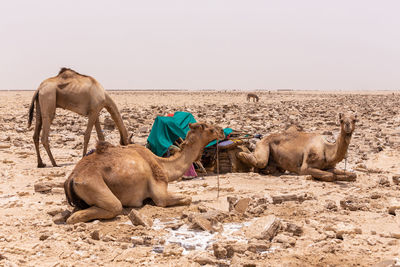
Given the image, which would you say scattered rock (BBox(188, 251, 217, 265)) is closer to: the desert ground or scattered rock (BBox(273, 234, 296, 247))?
the desert ground

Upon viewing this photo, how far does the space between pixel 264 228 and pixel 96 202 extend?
2.14 meters

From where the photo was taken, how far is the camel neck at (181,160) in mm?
7059

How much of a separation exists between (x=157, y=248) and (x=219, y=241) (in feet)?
2.23

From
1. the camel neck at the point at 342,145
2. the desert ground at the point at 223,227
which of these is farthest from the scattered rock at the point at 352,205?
the camel neck at the point at 342,145

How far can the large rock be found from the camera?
5168 mm

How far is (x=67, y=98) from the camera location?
37.3ft

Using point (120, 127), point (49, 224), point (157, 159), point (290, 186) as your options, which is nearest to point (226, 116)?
point (120, 127)

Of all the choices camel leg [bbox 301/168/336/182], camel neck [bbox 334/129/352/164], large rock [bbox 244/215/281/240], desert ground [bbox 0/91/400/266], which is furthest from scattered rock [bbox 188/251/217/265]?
camel neck [bbox 334/129/352/164]

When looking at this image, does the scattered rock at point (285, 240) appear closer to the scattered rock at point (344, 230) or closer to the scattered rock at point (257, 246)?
the scattered rock at point (257, 246)

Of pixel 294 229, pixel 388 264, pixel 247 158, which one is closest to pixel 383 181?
pixel 247 158

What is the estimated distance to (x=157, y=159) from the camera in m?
7.04

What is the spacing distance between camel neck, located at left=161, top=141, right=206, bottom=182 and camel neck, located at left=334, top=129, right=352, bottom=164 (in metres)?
3.05

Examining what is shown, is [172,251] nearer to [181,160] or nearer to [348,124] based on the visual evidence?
[181,160]

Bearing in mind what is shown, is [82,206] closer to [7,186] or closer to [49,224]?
[49,224]
